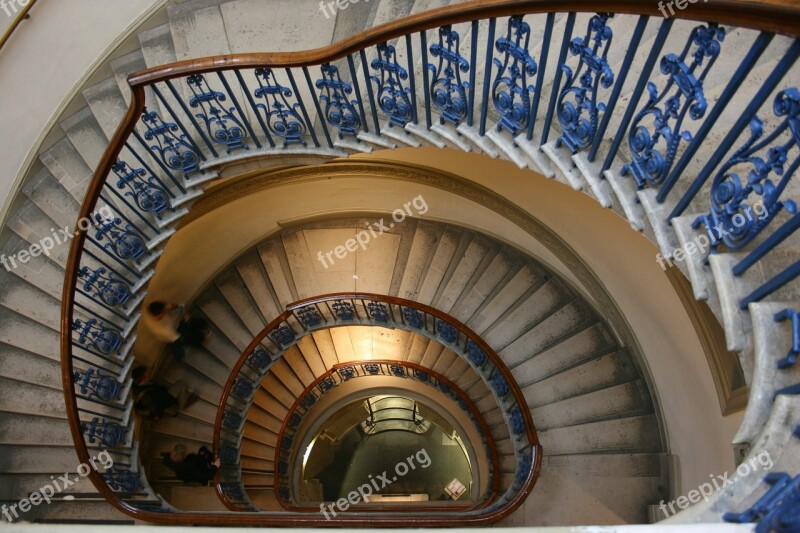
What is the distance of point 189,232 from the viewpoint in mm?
7828

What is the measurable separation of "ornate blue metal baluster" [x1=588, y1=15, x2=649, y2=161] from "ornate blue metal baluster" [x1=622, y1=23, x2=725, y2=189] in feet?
0.49

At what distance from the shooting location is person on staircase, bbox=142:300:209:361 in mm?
7988

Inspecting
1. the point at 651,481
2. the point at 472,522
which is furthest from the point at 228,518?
the point at 651,481

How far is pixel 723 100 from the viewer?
2.55 m

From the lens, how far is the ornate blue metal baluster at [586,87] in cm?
295

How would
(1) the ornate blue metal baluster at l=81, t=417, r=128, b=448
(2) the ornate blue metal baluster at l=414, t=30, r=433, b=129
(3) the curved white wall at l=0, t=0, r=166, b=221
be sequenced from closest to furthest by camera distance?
(2) the ornate blue metal baluster at l=414, t=30, r=433, b=129 < (1) the ornate blue metal baluster at l=81, t=417, r=128, b=448 < (3) the curved white wall at l=0, t=0, r=166, b=221

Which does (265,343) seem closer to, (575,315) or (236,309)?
(236,309)

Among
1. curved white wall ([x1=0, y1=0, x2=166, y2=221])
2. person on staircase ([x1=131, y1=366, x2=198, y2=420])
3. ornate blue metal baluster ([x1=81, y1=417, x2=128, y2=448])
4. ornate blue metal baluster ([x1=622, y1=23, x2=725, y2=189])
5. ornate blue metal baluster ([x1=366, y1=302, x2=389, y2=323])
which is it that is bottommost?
ornate blue metal baluster ([x1=81, y1=417, x2=128, y2=448])

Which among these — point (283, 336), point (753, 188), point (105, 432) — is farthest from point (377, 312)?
point (753, 188)

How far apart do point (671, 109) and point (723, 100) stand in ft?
0.83

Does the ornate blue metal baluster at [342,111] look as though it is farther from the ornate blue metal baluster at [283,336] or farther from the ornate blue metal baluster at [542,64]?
the ornate blue metal baluster at [283,336]

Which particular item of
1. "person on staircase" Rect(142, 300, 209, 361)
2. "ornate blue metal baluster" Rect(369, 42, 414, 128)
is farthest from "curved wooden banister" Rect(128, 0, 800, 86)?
"person on staircase" Rect(142, 300, 209, 361)

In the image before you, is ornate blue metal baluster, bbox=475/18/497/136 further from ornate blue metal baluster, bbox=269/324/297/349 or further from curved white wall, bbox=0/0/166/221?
ornate blue metal baluster, bbox=269/324/297/349

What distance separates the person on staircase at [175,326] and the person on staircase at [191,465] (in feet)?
4.35
